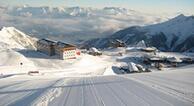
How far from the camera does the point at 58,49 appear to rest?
103625mm

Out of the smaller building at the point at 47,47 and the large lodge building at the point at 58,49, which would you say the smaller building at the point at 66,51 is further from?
the smaller building at the point at 47,47

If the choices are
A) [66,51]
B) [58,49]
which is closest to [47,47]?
[58,49]

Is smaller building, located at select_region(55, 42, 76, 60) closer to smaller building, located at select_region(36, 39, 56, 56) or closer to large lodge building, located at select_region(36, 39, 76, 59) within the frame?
large lodge building, located at select_region(36, 39, 76, 59)

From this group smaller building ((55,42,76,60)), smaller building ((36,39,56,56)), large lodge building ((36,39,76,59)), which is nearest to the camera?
smaller building ((55,42,76,60))

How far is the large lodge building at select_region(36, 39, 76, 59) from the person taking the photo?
329ft

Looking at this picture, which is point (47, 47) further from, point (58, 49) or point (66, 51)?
point (66, 51)

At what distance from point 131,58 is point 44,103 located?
96874mm

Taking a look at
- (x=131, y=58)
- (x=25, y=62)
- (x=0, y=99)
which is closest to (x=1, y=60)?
(x=25, y=62)

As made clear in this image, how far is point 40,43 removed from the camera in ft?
377

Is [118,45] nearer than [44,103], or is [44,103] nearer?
[44,103]

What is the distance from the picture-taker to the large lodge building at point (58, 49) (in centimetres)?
10025

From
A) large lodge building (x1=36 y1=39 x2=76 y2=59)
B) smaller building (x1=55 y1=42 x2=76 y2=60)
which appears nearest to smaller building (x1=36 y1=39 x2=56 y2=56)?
large lodge building (x1=36 y1=39 x2=76 y2=59)

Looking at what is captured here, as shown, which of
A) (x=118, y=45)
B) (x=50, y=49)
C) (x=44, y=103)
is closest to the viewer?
(x=44, y=103)

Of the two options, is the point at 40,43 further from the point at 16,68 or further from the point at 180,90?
the point at 180,90
